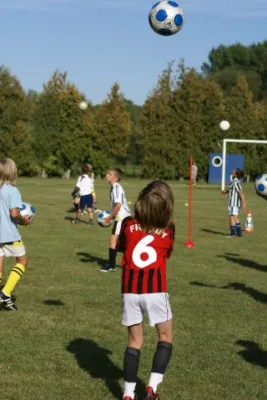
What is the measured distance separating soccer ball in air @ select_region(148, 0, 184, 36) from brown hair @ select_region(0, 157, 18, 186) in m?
6.77

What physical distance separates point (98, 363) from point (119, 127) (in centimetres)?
6037

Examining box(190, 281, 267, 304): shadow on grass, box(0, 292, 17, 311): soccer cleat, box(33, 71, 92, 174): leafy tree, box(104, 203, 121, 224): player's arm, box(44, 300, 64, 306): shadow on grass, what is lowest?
box(190, 281, 267, 304): shadow on grass

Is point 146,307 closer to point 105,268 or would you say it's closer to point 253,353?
point 253,353

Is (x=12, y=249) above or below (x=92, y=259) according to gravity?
above

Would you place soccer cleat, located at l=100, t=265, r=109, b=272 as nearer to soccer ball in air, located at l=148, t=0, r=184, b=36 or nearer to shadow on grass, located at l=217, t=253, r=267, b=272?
shadow on grass, located at l=217, t=253, r=267, b=272

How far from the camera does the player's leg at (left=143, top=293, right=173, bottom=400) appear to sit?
5.45 meters

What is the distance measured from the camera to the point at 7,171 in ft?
28.0

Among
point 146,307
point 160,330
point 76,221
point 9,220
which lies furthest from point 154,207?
point 76,221

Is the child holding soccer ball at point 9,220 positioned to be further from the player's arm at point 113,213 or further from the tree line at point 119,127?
the tree line at point 119,127

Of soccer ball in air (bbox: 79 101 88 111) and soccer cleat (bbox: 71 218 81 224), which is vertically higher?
soccer ball in air (bbox: 79 101 88 111)

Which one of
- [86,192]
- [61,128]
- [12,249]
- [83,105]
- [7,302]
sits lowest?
[7,302]

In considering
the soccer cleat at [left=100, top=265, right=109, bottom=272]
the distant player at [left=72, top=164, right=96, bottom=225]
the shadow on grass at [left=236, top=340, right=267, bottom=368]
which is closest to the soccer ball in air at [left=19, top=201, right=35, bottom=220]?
the soccer cleat at [left=100, top=265, right=109, bottom=272]

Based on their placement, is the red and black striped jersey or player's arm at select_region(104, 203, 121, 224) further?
player's arm at select_region(104, 203, 121, 224)

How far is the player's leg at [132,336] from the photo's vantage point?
5.46 m
